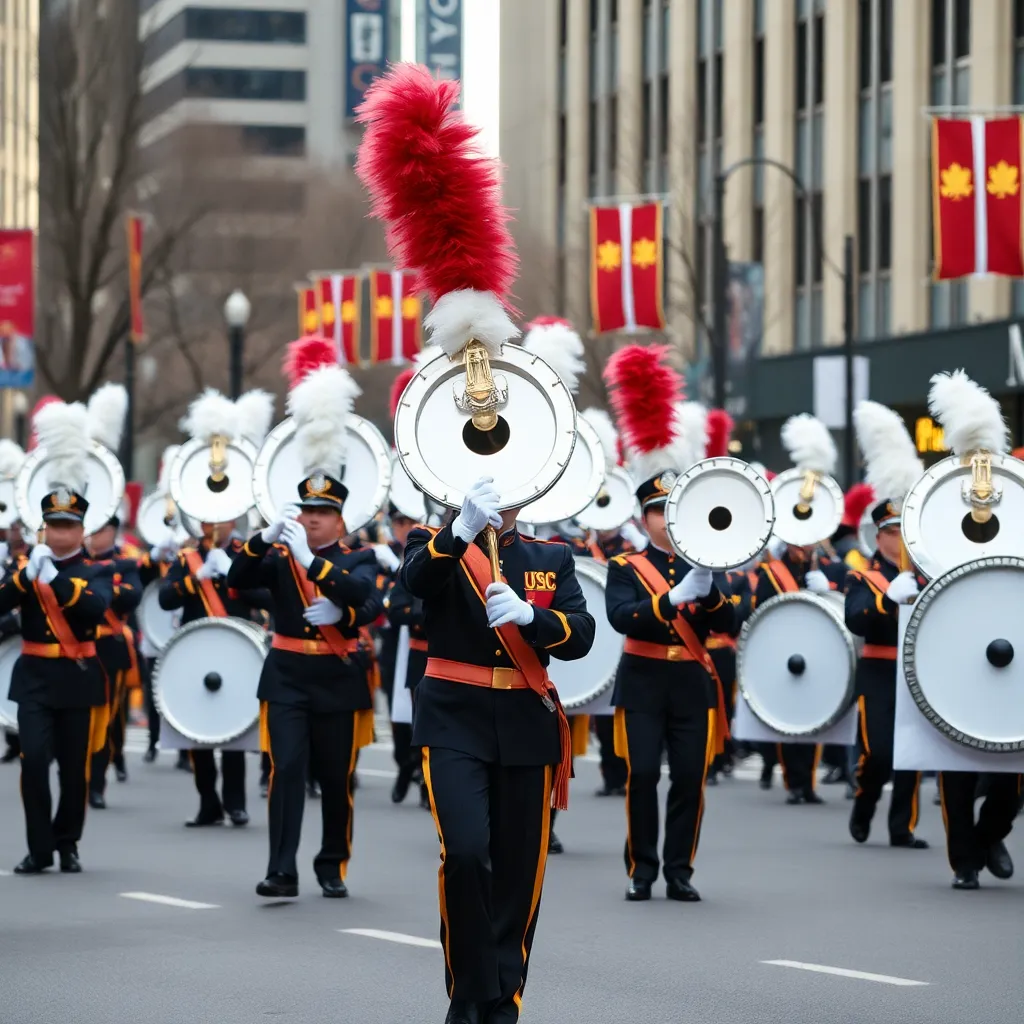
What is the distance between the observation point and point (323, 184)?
57.1m

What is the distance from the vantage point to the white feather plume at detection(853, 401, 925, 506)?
1313 cm

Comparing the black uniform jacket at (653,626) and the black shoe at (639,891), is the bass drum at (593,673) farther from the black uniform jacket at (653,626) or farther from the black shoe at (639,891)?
the black shoe at (639,891)

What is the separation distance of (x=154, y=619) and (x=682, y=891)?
925 centimetres

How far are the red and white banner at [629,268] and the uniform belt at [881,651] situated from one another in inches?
577

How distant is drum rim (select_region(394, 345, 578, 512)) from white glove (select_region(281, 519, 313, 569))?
3343 mm

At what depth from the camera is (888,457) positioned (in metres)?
13.3

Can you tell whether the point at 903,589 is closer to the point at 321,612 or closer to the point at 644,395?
the point at 644,395

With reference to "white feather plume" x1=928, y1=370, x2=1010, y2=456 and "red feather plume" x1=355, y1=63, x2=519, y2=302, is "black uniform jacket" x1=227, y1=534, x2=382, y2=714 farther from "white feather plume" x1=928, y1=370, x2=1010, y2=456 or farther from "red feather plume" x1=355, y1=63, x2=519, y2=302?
"red feather plume" x1=355, y1=63, x2=519, y2=302

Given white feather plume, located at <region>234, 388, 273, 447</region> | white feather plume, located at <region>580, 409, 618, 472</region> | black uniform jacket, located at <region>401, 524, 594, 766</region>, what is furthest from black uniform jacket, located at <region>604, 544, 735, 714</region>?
white feather plume, located at <region>580, 409, 618, 472</region>

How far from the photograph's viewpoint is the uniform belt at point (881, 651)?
44.8 ft

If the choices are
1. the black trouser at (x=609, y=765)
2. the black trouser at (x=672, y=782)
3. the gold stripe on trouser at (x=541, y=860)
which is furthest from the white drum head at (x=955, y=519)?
the black trouser at (x=609, y=765)

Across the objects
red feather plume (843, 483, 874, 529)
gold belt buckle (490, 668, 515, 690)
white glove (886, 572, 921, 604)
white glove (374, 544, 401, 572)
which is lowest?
gold belt buckle (490, 668, 515, 690)

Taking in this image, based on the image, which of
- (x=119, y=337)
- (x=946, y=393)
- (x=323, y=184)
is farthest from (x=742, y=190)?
(x=946, y=393)

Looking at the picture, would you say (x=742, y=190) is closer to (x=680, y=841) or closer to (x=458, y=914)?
(x=680, y=841)
